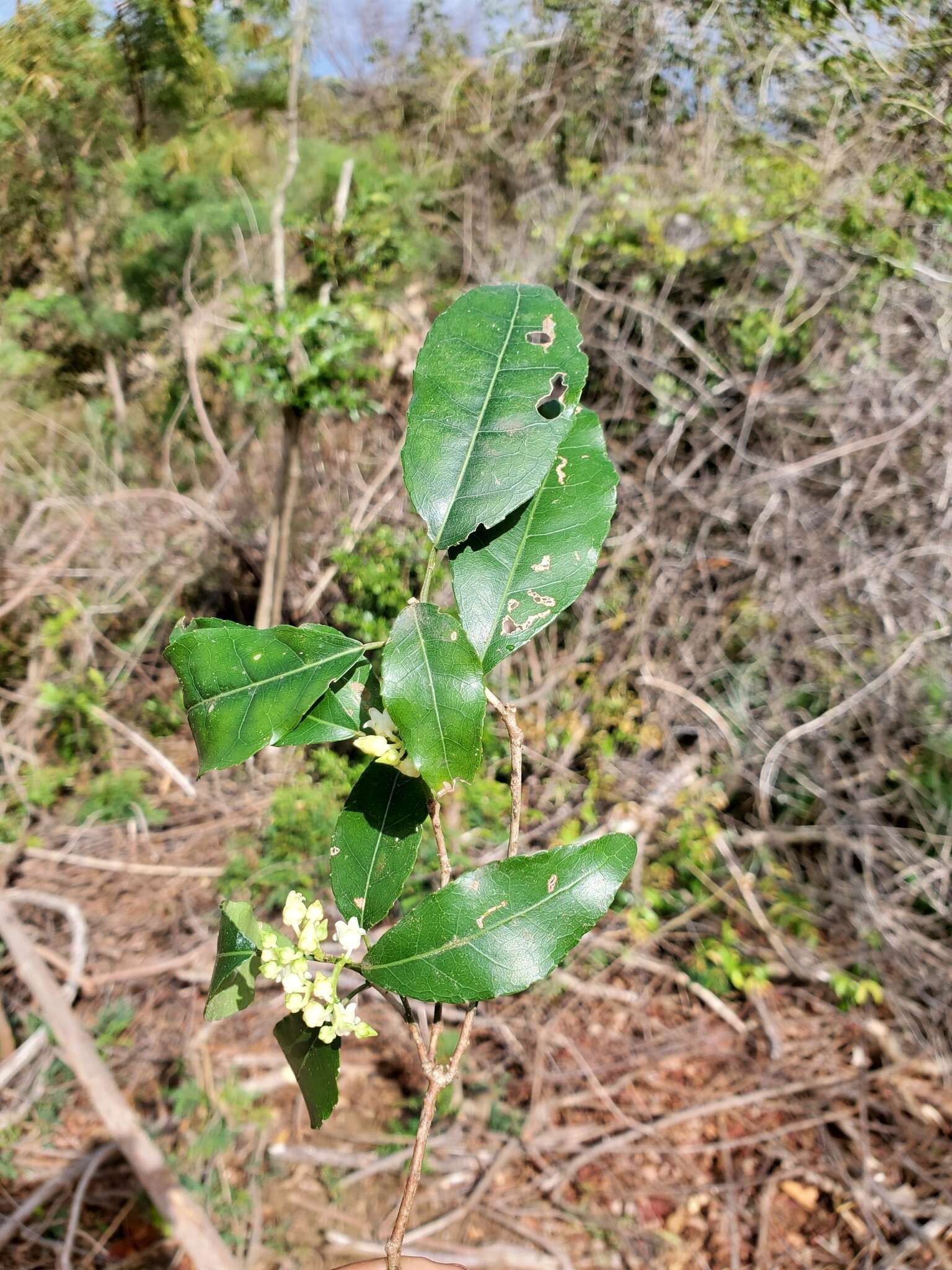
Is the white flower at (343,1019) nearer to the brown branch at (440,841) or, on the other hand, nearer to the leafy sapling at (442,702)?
the leafy sapling at (442,702)

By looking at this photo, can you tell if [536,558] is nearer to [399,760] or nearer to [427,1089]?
[399,760]

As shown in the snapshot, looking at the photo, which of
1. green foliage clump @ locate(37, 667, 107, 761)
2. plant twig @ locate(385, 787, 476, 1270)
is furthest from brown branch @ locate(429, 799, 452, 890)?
green foliage clump @ locate(37, 667, 107, 761)

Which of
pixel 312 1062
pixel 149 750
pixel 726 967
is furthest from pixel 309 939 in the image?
pixel 149 750

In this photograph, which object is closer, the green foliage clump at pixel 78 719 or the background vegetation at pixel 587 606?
the background vegetation at pixel 587 606

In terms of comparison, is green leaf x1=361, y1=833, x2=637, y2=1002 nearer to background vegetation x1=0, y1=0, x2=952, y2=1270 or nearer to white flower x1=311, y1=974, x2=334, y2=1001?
white flower x1=311, y1=974, x2=334, y2=1001

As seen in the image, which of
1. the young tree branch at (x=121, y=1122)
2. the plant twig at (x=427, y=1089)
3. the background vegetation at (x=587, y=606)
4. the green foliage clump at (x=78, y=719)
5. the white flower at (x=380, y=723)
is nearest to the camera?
the plant twig at (x=427, y=1089)

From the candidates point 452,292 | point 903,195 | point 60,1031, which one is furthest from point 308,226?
point 60,1031

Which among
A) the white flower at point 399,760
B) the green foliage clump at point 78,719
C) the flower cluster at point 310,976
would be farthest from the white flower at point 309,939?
the green foliage clump at point 78,719

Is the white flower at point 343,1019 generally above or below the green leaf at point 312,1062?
above
